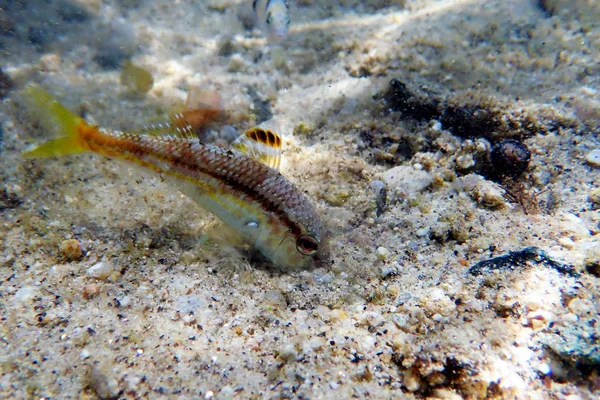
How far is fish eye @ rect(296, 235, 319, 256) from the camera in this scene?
2.56 metres

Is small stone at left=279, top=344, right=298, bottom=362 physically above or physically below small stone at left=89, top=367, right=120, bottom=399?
below

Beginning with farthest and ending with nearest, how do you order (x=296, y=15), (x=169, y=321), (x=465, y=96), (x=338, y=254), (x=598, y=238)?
1. (x=296, y=15)
2. (x=465, y=96)
3. (x=338, y=254)
4. (x=598, y=238)
5. (x=169, y=321)

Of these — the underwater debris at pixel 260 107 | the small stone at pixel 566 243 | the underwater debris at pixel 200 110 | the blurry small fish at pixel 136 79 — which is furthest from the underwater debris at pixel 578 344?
the blurry small fish at pixel 136 79

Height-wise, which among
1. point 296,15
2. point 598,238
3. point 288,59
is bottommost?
point 598,238

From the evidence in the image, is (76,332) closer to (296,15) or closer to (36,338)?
(36,338)

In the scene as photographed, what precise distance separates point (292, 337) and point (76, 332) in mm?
1366

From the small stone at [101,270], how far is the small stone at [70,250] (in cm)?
20

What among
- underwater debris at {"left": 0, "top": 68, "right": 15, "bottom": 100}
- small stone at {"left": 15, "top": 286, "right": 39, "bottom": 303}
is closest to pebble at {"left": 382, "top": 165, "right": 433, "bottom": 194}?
small stone at {"left": 15, "top": 286, "right": 39, "bottom": 303}

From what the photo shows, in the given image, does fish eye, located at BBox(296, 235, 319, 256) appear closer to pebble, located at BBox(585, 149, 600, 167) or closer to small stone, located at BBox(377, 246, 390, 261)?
small stone, located at BBox(377, 246, 390, 261)

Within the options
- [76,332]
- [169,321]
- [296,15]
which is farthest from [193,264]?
[296,15]

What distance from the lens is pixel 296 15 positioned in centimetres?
584

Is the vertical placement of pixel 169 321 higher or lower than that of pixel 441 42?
lower

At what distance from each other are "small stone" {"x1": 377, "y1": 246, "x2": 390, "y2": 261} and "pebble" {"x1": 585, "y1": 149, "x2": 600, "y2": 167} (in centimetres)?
231

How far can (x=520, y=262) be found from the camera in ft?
7.16
